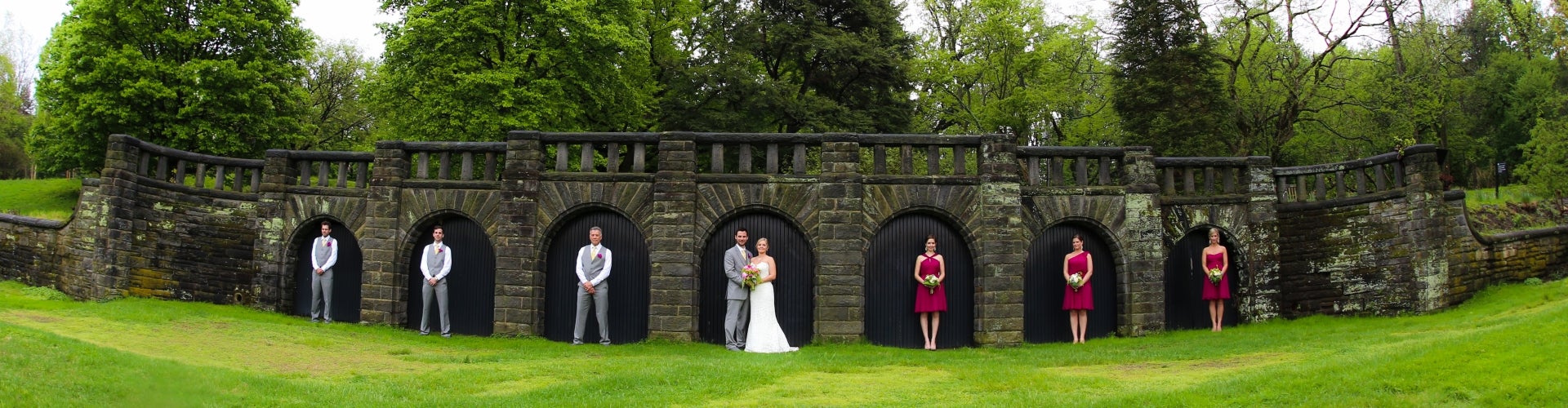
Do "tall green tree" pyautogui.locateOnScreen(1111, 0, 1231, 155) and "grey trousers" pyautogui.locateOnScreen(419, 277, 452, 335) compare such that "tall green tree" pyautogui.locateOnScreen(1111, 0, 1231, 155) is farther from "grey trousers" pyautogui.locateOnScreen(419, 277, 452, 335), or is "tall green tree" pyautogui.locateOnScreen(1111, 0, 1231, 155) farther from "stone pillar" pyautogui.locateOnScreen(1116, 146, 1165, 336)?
"grey trousers" pyautogui.locateOnScreen(419, 277, 452, 335)

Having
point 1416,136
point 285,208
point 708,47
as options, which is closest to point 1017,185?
point 285,208

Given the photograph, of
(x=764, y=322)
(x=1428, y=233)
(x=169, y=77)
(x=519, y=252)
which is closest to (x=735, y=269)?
(x=764, y=322)

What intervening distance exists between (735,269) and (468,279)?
5.47 meters

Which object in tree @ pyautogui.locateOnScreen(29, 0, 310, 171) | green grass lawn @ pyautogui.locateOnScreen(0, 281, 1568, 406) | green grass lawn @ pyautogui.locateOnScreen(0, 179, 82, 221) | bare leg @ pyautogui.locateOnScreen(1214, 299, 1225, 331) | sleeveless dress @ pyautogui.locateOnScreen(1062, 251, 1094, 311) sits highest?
tree @ pyautogui.locateOnScreen(29, 0, 310, 171)

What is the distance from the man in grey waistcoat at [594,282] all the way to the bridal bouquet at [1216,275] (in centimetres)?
1098

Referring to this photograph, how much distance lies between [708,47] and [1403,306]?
73.5 feet

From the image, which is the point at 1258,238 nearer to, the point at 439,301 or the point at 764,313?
the point at 764,313

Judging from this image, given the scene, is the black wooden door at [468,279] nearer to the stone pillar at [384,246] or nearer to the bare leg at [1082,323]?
the stone pillar at [384,246]

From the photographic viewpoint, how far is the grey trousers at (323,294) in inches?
803

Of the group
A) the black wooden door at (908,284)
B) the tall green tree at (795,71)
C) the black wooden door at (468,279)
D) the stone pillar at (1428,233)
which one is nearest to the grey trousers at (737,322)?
the black wooden door at (908,284)

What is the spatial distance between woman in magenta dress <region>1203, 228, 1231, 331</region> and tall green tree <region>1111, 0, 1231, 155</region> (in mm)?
14782

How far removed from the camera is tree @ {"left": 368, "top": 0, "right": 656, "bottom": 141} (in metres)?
29.6

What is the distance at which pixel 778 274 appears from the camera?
63.2 feet


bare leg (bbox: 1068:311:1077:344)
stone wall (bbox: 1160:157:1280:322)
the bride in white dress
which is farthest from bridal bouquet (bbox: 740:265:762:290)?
stone wall (bbox: 1160:157:1280:322)
